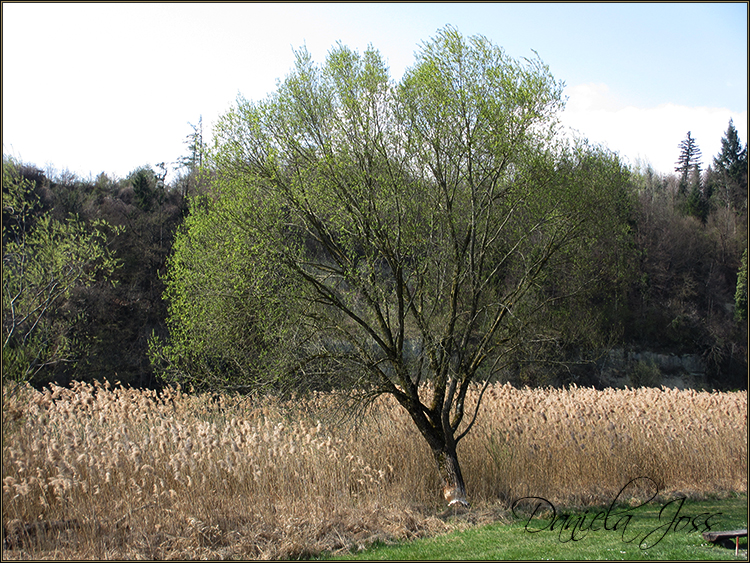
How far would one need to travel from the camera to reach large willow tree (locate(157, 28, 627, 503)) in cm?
772

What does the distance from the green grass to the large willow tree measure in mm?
1311

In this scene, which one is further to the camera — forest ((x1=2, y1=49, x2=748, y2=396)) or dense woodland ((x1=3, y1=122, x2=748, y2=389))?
dense woodland ((x1=3, y1=122, x2=748, y2=389))

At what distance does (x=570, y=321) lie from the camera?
20.1 m

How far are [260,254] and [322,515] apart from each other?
342cm

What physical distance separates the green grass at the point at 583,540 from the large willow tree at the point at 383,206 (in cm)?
131

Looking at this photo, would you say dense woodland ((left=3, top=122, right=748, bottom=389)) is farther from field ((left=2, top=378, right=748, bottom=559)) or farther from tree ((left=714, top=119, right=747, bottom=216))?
field ((left=2, top=378, right=748, bottom=559))

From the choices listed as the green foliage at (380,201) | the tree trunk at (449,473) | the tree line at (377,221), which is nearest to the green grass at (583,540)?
the tree trunk at (449,473)

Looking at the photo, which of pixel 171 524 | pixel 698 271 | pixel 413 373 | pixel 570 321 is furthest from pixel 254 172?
pixel 698 271

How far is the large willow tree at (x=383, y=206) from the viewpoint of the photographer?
25.3ft

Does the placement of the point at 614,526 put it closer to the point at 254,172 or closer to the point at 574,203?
the point at 574,203

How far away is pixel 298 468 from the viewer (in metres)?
7.46
